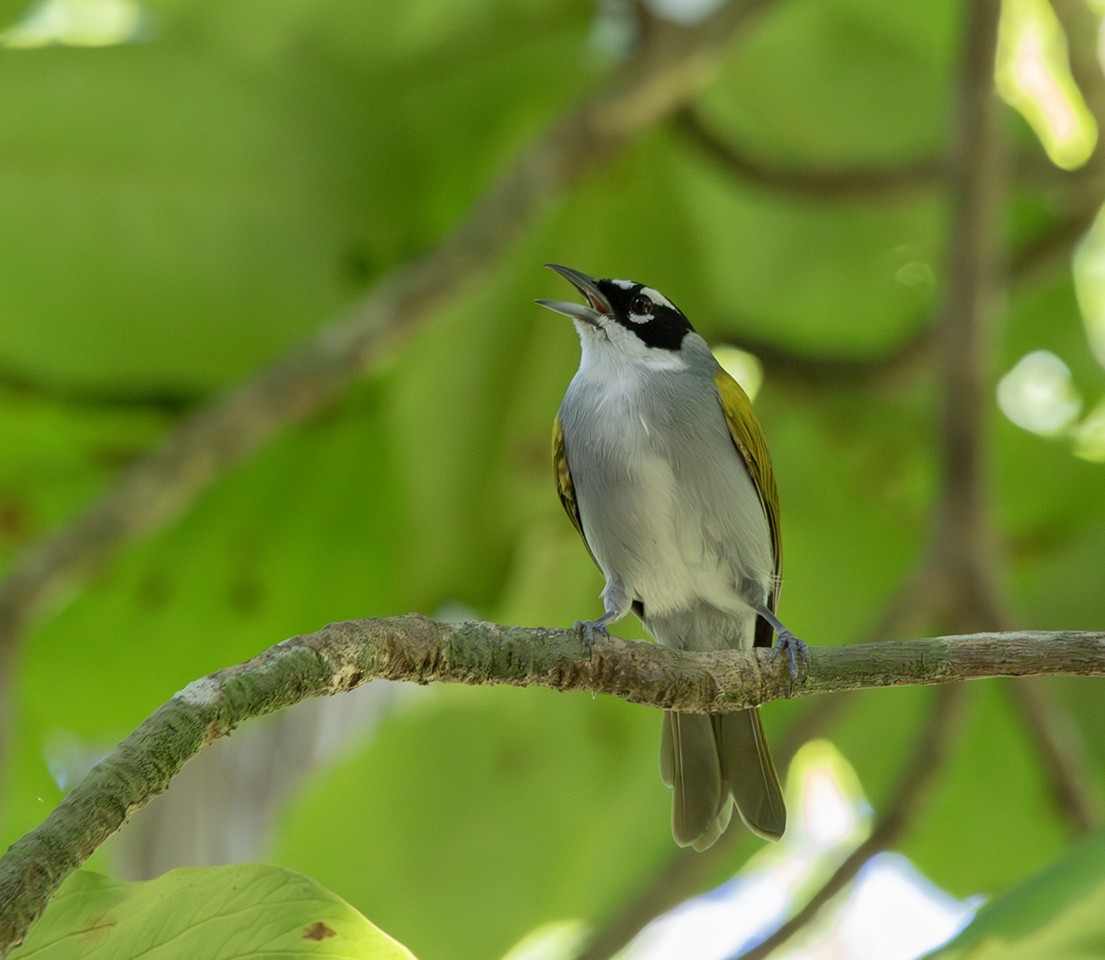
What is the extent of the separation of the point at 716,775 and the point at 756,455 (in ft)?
1.51

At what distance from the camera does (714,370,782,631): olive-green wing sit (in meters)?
2.00

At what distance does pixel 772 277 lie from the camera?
300cm

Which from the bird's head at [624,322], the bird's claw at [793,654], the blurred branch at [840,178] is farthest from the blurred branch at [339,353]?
the bird's claw at [793,654]

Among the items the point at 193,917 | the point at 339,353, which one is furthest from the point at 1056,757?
the point at 193,917

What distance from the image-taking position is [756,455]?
200 centimetres

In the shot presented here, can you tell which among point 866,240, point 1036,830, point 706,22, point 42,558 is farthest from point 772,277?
point 42,558

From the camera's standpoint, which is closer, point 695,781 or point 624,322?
point 695,781

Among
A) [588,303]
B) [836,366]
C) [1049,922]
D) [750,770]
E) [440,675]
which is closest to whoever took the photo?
[1049,922]

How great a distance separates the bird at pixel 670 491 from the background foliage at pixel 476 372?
2.56 feet

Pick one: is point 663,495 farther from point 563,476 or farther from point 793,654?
point 793,654

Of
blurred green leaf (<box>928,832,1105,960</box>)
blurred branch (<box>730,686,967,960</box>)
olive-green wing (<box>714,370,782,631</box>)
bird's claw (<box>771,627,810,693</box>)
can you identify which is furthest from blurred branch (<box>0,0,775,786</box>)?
blurred green leaf (<box>928,832,1105,960</box>)

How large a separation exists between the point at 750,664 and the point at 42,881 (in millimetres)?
631

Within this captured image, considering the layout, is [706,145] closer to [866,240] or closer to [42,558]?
[866,240]

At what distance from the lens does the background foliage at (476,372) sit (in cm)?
290
